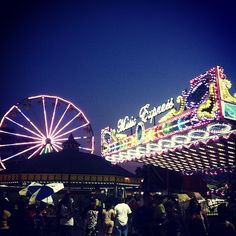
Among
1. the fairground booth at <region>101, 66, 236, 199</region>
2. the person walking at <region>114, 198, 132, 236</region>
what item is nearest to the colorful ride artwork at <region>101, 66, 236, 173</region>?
the fairground booth at <region>101, 66, 236, 199</region>

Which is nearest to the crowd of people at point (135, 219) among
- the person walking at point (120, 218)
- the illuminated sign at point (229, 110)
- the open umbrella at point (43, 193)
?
the person walking at point (120, 218)

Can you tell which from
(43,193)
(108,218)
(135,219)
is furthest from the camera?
(43,193)

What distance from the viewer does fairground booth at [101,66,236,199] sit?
21.6 meters

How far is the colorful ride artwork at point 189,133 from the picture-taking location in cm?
2161

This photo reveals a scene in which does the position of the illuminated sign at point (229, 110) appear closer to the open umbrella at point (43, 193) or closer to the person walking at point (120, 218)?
the person walking at point (120, 218)

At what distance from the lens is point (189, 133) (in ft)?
84.3

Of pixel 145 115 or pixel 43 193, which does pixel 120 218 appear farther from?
pixel 145 115

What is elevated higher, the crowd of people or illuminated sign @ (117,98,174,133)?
illuminated sign @ (117,98,174,133)

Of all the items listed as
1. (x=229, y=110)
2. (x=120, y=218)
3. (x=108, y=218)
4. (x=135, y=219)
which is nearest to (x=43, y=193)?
(x=108, y=218)

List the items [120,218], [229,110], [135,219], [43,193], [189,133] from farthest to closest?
[189,133] → [229,110] → [43,193] → [120,218] → [135,219]

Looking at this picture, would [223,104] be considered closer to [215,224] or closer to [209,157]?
[209,157]

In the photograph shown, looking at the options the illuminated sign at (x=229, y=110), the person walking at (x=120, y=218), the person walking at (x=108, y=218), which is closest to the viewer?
the person walking at (x=120, y=218)

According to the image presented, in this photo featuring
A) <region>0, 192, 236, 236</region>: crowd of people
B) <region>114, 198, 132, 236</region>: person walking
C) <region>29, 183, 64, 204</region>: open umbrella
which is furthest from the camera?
<region>29, 183, 64, 204</region>: open umbrella

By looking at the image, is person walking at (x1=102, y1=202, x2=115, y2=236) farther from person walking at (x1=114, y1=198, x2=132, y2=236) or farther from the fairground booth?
the fairground booth
